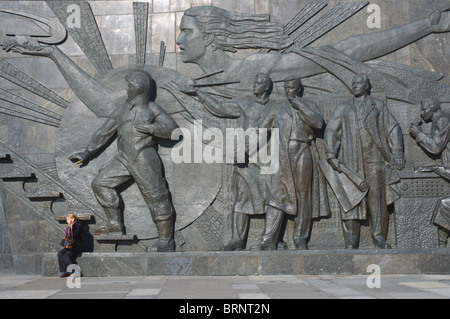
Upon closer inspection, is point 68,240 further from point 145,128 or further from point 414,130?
point 414,130

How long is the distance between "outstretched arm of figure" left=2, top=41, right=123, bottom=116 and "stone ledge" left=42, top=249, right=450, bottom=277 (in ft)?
8.71

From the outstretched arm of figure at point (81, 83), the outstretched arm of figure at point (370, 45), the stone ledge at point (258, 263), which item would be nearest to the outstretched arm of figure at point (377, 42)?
the outstretched arm of figure at point (370, 45)

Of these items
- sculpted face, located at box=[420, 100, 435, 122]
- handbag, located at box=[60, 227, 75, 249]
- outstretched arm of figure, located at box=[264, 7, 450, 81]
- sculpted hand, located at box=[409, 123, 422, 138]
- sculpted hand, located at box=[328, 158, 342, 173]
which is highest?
outstretched arm of figure, located at box=[264, 7, 450, 81]

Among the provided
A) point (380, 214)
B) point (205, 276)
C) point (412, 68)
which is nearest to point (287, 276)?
point (205, 276)

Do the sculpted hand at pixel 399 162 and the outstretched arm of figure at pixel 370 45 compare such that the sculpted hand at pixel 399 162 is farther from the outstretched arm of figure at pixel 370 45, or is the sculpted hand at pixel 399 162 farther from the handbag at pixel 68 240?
the handbag at pixel 68 240

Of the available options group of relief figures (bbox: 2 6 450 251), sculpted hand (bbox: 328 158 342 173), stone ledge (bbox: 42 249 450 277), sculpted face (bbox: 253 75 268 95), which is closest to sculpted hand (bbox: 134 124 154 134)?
group of relief figures (bbox: 2 6 450 251)

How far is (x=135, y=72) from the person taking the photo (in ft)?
30.7

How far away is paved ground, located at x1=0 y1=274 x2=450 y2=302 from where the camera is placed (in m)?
6.07

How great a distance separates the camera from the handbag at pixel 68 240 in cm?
864

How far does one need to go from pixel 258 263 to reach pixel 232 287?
5.89 feet

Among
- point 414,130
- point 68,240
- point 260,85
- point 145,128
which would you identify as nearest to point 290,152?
point 260,85

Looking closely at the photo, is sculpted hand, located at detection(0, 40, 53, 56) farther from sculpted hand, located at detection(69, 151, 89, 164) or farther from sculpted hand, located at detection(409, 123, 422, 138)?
sculpted hand, located at detection(409, 123, 422, 138)

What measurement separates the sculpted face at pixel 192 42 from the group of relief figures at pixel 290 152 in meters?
0.47

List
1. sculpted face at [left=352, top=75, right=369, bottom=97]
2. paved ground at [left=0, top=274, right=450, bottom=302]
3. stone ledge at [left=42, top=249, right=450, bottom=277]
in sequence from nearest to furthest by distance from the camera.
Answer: paved ground at [left=0, top=274, right=450, bottom=302] < stone ledge at [left=42, top=249, right=450, bottom=277] < sculpted face at [left=352, top=75, right=369, bottom=97]
